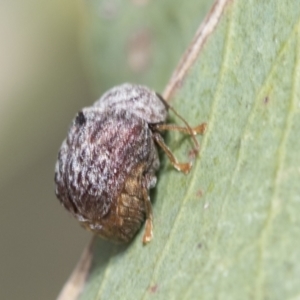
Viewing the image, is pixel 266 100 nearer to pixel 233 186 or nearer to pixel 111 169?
pixel 233 186

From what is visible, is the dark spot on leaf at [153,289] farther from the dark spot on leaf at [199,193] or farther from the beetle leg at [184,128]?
the beetle leg at [184,128]

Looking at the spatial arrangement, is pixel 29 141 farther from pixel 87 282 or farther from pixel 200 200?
pixel 200 200

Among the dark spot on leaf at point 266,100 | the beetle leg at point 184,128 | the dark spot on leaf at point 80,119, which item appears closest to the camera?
the dark spot on leaf at point 266,100

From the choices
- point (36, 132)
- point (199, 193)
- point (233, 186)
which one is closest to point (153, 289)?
point (199, 193)

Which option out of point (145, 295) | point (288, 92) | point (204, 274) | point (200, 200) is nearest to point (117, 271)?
point (145, 295)

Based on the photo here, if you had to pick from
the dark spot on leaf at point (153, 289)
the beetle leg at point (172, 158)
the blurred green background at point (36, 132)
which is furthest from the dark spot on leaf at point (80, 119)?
the blurred green background at point (36, 132)
